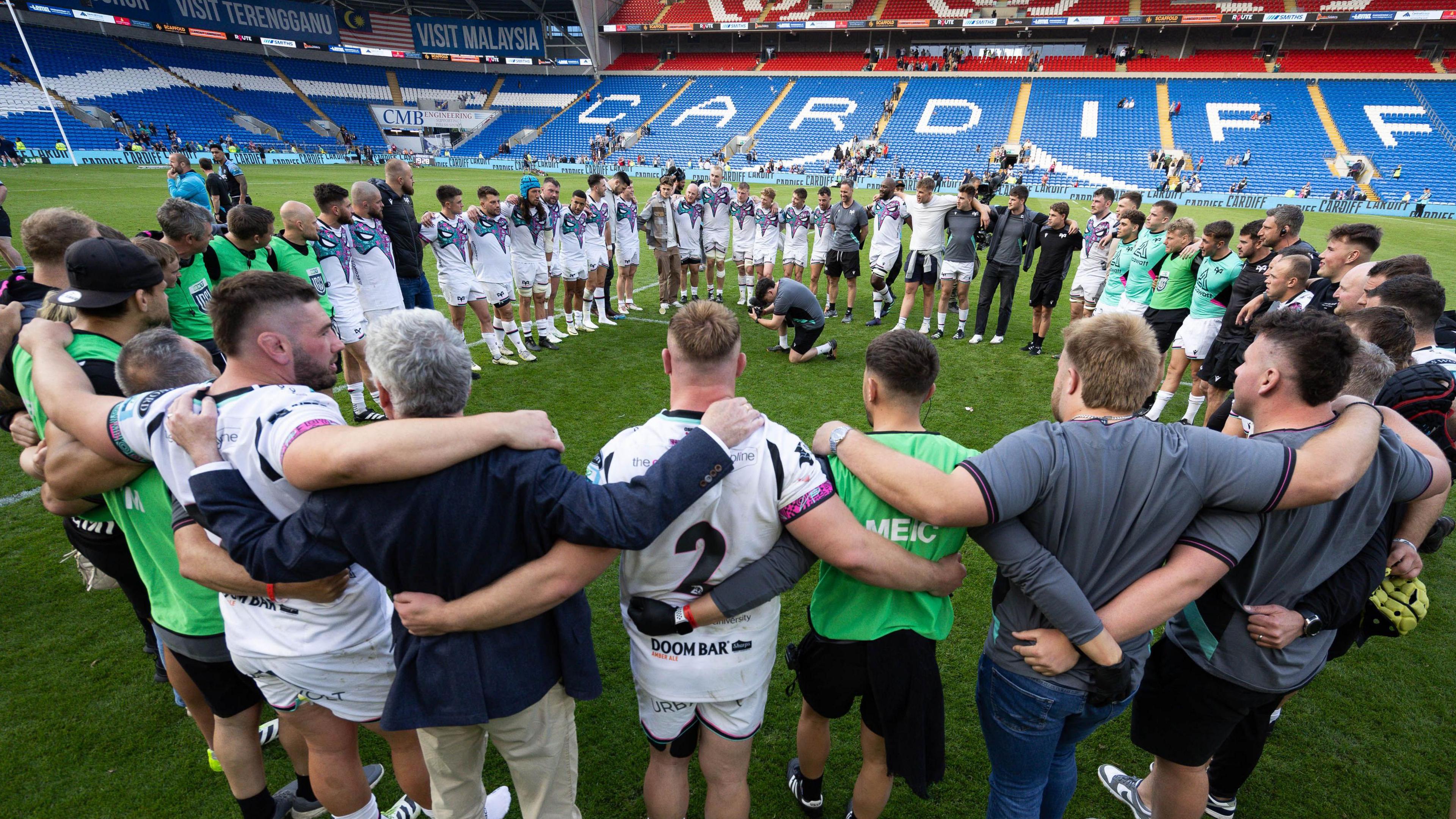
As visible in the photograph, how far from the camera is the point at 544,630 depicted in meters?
2.03

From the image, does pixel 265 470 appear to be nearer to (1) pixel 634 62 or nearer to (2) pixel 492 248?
(2) pixel 492 248

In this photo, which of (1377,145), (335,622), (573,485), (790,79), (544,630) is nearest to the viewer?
(573,485)

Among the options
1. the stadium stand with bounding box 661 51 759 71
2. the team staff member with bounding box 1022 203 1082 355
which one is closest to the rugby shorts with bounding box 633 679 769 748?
the team staff member with bounding box 1022 203 1082 355

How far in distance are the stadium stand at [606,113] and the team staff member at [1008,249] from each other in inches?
1451

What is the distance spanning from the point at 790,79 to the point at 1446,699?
48.3 m

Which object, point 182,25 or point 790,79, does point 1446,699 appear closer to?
point 790,79

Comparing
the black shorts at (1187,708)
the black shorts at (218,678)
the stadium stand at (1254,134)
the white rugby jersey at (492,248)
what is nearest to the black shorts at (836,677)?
the black shorts at (1187,708)

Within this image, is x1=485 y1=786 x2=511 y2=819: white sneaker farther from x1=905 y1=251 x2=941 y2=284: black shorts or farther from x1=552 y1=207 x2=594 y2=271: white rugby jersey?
x1=905 y1=251 x2=941 y2=284: black shorts

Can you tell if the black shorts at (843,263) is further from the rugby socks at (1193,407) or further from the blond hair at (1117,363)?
the blond hair at (1117,363)

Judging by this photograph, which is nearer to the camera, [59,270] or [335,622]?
[335,622]

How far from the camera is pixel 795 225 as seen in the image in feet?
36.6

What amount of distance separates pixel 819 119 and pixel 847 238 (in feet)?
113

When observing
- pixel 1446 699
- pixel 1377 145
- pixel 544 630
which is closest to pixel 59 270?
pixel 544 630

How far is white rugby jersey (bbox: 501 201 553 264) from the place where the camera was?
28.5ft
